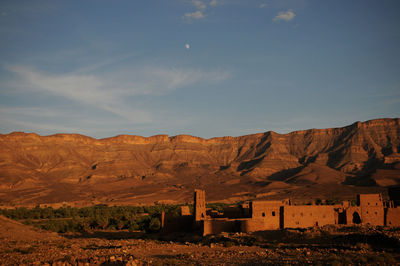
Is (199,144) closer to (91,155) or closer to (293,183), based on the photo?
(91,155)

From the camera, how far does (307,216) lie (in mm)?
32719

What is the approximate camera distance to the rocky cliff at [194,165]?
343ft

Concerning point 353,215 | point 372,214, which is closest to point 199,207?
point 353,215

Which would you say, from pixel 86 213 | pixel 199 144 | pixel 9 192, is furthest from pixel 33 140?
pixel 86 213

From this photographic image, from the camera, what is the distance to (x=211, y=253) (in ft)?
71.7

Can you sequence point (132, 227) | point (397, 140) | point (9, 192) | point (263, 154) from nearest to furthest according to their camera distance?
point (132, 227), point (9, 192), point (397, 140), point (263, 154)

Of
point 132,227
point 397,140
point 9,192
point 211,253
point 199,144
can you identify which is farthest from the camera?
point 199,144

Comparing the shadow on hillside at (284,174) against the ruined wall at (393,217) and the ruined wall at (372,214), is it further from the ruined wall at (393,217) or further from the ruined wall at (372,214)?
the ruined wall at (372,214)

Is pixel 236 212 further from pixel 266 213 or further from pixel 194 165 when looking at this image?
pixel 194 165

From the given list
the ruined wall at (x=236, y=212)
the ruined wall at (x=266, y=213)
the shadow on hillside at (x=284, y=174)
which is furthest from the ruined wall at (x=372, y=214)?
the shadow on hillside at (x=284, y=174)

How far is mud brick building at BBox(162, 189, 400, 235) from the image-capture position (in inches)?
1186

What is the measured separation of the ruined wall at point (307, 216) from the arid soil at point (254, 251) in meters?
5.18

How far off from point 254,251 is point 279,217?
11.1 meters

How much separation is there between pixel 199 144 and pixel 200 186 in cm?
7006
